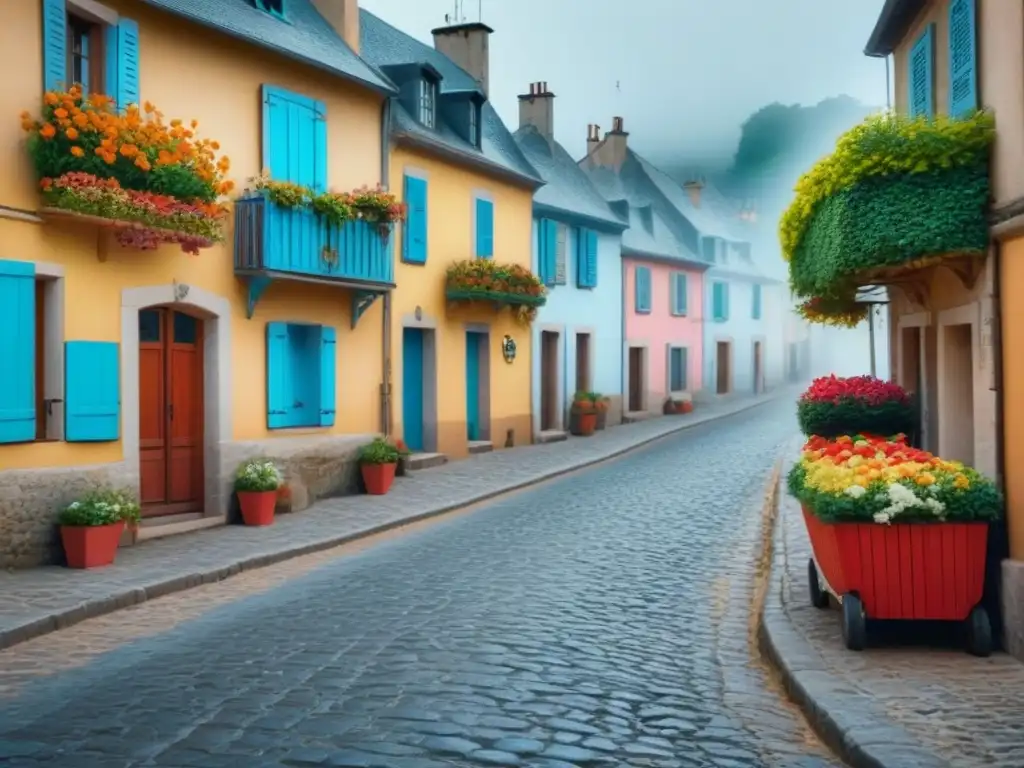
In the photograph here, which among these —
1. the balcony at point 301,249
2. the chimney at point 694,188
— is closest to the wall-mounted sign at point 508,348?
the balcony at point 301,249

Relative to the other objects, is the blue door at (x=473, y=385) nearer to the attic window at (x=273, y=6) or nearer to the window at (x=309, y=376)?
the window at (x=309, y=376)

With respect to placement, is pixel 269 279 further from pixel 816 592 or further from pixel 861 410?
pixel 816 592

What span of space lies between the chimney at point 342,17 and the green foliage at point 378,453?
20.4ft

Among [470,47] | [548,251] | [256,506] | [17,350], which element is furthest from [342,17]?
[548,251]

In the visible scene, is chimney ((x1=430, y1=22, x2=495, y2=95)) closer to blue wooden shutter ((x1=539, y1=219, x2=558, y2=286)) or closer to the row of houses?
the row of houses

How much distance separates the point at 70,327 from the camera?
1162 centimetres

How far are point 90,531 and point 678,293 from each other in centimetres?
2940

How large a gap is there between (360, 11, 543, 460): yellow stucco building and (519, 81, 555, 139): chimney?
20.1 ft

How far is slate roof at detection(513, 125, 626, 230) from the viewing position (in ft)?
96.4

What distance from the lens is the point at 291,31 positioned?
16125 millimetres

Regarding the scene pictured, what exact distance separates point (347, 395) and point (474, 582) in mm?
7881

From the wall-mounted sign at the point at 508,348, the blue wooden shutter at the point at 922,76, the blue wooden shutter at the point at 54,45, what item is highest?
the blue wooden shutter at the point at 54,45

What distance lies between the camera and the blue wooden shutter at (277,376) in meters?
15.1

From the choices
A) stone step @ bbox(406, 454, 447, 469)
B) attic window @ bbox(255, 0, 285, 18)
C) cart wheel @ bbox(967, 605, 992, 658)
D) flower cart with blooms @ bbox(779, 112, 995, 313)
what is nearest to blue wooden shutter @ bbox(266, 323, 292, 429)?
stone step @ bbox(406, 454, 447, 469)
